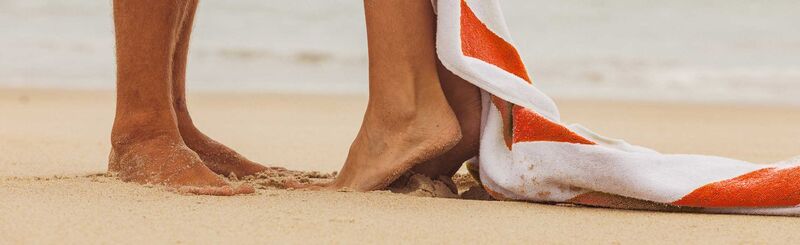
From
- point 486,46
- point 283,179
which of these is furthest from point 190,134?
point 486,46

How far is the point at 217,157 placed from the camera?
2244 mm

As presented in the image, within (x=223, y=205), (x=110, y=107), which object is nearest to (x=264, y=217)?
(x=223, y=205)

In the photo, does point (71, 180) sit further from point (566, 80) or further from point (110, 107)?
point (566, 80)

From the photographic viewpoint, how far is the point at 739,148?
351 centimetres

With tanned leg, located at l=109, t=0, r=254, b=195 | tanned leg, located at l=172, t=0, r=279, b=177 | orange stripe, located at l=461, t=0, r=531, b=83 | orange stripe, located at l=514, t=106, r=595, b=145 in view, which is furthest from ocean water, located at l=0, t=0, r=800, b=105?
orange stripe, located at l=514, t=106, r=595, b=145

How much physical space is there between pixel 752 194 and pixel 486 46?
55 centimetres

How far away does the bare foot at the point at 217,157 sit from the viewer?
2.22 meters

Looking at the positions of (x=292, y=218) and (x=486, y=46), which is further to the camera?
(x=486, y=46)

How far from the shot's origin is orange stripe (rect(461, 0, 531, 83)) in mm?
Answer: 1906

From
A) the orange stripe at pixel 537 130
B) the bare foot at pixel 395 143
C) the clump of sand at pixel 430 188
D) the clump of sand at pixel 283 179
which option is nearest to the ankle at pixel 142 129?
the clump of sand at pixel 283 179

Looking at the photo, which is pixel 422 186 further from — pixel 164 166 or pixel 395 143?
pixel 164 166

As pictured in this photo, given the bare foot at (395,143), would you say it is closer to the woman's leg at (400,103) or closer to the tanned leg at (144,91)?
the woman's leg at (400,103)

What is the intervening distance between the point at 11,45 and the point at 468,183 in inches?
309

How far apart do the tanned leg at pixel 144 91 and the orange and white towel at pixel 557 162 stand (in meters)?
0.53
